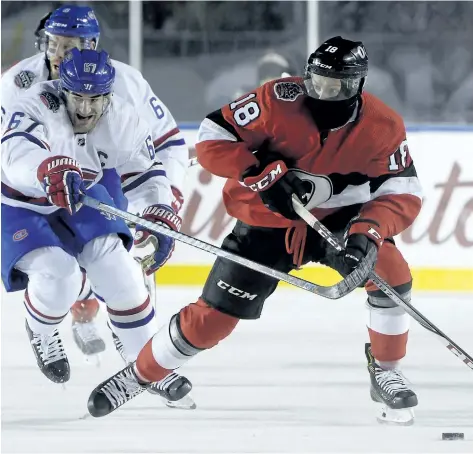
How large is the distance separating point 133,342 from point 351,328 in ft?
5.09

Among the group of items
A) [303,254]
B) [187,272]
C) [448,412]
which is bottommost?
[187,272]

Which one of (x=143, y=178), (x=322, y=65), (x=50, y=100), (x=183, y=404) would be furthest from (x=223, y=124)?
(x=183, y=404)

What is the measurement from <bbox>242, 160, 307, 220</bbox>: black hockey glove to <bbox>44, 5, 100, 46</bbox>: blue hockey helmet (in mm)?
1334

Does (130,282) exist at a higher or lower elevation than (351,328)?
higher

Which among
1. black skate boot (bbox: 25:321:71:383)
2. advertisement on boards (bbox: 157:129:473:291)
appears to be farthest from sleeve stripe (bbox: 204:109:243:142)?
advertisement on boards (bbox: 157:129:473:291)

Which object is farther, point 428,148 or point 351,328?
point 428,148

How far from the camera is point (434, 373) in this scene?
4227 millimetres

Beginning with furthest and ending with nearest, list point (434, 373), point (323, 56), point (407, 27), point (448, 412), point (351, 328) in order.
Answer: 1. point (407, 27)
2. point (351, 328)
3. point (434, 373)
4. point (448, 412)
5. point (323, 56)

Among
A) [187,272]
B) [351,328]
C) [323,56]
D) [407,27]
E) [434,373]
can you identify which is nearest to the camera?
[323,56]

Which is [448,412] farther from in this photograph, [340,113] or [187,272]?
[187,272]

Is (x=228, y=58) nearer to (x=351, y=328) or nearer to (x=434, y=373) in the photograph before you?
(x=351, y=328)

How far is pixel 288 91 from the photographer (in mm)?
3328

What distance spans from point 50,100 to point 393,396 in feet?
4.08

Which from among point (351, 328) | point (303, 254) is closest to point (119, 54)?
point (351, 328)
